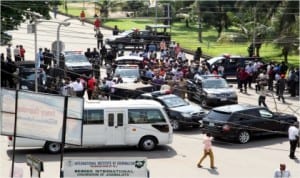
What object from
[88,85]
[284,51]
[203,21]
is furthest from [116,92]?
[203,21]

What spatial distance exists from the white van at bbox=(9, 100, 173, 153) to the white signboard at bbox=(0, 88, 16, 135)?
4.03 m

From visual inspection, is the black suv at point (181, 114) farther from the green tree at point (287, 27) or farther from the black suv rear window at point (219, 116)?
the green tree at point (287, 27)

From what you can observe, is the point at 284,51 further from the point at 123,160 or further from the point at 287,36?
the point at 123,160

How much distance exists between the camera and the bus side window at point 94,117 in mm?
24109

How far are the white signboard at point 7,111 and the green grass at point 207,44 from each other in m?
29.7

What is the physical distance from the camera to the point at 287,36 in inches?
1797

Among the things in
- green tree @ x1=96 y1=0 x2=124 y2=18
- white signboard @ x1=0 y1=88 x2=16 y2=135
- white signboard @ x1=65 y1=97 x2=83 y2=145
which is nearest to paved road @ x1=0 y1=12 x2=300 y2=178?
white signboard @ x1=0 y1=88 x2=16 y2=135

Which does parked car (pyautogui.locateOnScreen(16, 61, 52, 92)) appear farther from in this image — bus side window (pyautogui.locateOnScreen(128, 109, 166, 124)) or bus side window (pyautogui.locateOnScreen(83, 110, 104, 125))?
bus side window (pyautogui.locateOnScreen(128, 109, 166, 124))

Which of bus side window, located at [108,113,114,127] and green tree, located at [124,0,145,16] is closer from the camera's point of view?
bus side window, located at [108,113,114,127]

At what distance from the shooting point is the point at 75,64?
38.6 m

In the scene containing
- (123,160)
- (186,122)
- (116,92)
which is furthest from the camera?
(116,92)

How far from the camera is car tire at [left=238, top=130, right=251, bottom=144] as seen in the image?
25.7 meters

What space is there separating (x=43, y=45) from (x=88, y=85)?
925 inches

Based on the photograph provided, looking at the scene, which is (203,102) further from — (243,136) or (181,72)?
(243,136)
